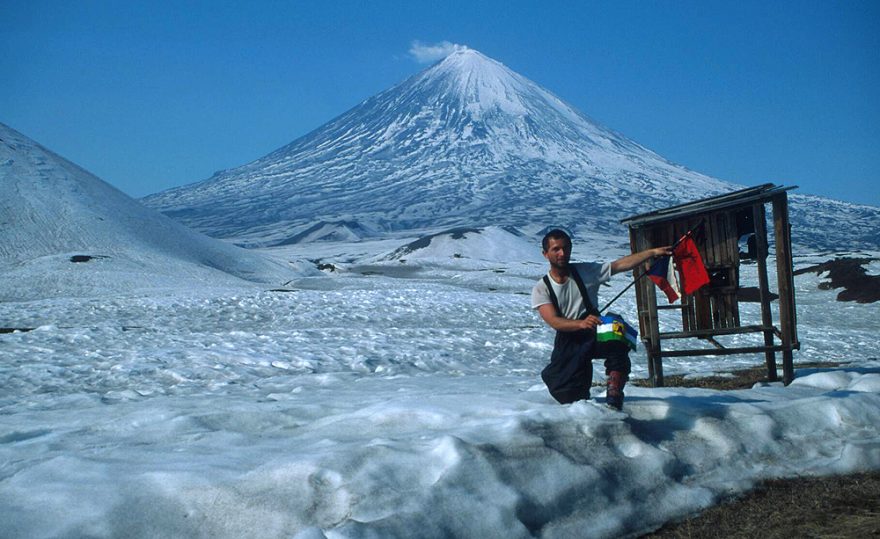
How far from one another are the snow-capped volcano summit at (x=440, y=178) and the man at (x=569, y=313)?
109m

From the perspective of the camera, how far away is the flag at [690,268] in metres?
7.96

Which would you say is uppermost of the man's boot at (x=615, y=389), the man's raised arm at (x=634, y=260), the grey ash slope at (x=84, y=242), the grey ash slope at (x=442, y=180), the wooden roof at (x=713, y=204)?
the grey ash slope at (x=442, y=180)

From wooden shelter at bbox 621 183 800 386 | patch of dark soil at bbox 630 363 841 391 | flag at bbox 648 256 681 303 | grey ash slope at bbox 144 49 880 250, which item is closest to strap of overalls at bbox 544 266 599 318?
flag at bbox 648 256 681 303

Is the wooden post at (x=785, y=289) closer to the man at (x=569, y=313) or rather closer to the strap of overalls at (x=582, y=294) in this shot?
the man at (x=569, y=313)

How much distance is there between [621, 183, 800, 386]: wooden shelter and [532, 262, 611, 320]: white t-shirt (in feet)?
11.5

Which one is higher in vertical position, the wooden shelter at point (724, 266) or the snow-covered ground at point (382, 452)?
the wooden shelter at point (724, 266)

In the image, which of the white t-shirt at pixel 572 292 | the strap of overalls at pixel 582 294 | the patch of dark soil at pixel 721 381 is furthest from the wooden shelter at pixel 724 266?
the strap of overalls at pixel 582 294

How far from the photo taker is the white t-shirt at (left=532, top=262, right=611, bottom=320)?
19.5 ft

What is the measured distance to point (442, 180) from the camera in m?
156

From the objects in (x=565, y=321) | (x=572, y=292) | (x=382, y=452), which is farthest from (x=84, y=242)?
(x=382, y=452)

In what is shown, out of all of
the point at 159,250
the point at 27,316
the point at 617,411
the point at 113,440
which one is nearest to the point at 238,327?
the point at 27,316

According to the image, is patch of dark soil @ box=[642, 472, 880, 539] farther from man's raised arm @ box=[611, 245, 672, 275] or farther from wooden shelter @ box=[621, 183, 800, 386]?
wooden shelter @ box=[621, 183, 800, 386]

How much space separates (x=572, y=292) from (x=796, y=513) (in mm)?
2248

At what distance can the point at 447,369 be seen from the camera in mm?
12625
